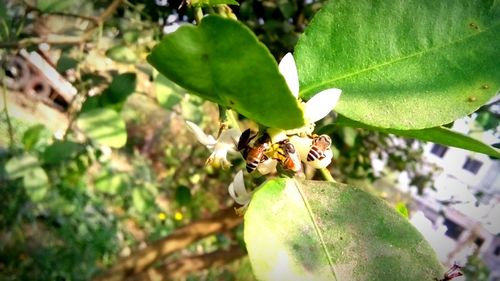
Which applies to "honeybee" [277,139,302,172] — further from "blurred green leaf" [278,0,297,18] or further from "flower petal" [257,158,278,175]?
"blurred green leaf" [278,0,297,18]

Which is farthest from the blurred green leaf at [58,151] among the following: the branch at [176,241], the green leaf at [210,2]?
the green leaf at [210,2]

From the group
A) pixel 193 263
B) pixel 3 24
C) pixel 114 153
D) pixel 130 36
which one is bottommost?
pixel 114 153

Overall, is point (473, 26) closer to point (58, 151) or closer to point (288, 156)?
point (288, 156)

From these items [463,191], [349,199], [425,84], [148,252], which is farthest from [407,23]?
[463,191]

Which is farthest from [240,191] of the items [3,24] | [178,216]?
[178,216]

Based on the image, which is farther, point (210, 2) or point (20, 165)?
point (20, 165)

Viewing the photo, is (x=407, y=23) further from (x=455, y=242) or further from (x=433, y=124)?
(x=455, y=242)

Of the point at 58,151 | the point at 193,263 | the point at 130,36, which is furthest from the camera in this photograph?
the point at 193,263
